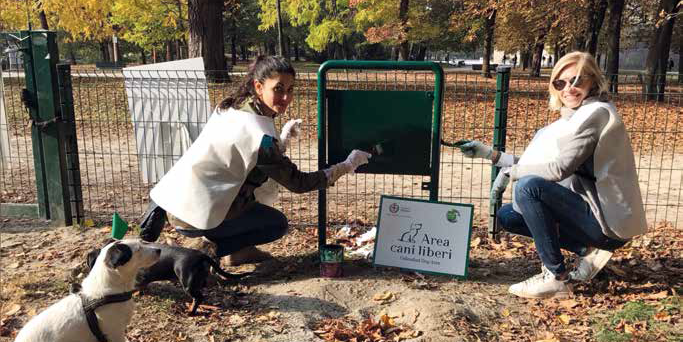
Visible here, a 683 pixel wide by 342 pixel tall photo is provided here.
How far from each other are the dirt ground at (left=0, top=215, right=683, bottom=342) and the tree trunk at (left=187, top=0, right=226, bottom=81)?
9.78 meters

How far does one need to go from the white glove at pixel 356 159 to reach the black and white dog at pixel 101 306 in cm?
148

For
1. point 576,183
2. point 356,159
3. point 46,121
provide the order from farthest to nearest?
point 46,121 < point 356,159 < point 576,183

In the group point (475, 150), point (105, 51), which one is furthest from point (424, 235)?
point (105, 51)

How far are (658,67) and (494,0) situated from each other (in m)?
6.96

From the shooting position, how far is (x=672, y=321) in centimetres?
346

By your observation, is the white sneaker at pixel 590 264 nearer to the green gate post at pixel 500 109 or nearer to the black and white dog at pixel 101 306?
the green gate post at pixel 500 109

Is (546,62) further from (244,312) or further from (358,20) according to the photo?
(244,312)

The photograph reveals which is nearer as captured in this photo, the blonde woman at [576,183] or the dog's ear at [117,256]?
the dog's ear at [117,256]

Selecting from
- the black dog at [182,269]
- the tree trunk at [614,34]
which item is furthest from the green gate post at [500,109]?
the tree trunk at [614,34]

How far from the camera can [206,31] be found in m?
13.9

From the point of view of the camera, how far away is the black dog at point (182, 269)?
3.52m

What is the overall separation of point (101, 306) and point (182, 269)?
2.29 ft

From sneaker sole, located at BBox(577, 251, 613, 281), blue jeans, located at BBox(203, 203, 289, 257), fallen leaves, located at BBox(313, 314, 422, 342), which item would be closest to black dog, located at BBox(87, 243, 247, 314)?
blue jeans, located at BBox(203, 203, 289, 257)

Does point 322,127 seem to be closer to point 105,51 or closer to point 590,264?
point 590,264
